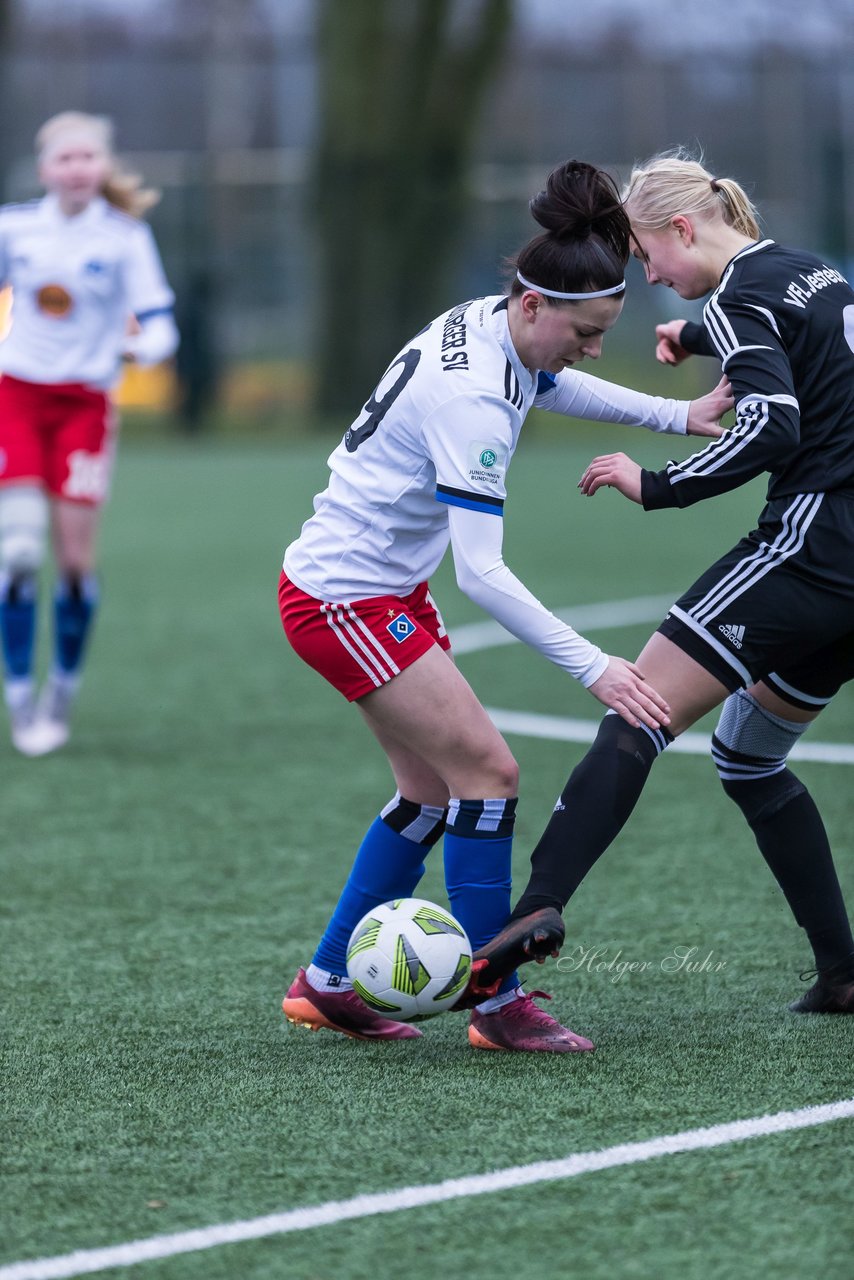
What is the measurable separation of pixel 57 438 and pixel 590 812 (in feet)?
14.0

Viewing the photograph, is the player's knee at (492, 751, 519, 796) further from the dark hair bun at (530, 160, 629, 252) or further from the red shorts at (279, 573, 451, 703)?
the dark hair bun at (530, 160, 629, 252)

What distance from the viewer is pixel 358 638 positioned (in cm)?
391

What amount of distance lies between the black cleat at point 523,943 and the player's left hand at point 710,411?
3.78 feet

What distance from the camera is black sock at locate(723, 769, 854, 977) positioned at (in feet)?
13.8

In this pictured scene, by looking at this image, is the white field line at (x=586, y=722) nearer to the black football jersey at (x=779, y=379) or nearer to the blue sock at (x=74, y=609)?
the blue sock at (x=74, y=609)

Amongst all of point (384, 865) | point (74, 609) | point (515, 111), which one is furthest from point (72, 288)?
point (515, 111)

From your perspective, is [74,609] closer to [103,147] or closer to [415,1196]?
[103,147]

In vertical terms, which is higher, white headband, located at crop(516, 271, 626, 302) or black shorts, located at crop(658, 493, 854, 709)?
white headband, located at crop(516, 271, 626, 302)

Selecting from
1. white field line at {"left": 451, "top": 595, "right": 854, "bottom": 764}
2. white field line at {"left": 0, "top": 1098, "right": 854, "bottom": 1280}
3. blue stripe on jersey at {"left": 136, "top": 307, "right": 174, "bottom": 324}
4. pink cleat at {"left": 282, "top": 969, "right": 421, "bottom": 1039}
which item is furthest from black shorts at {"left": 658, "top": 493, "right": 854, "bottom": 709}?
blue stripe on jersey at {"left": 136, "top": 307, "right": 174, "bottom": 324}

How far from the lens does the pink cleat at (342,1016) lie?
4098 mm

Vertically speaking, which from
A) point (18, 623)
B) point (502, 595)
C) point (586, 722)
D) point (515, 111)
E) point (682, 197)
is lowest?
point (586, 722)

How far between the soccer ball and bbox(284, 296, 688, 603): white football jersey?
2.38 feet

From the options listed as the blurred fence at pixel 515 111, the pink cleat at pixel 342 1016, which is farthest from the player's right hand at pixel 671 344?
the blurred fence at pixel 515 111

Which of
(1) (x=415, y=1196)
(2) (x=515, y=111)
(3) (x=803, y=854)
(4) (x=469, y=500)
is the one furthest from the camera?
(2) (x=515, y=111)
